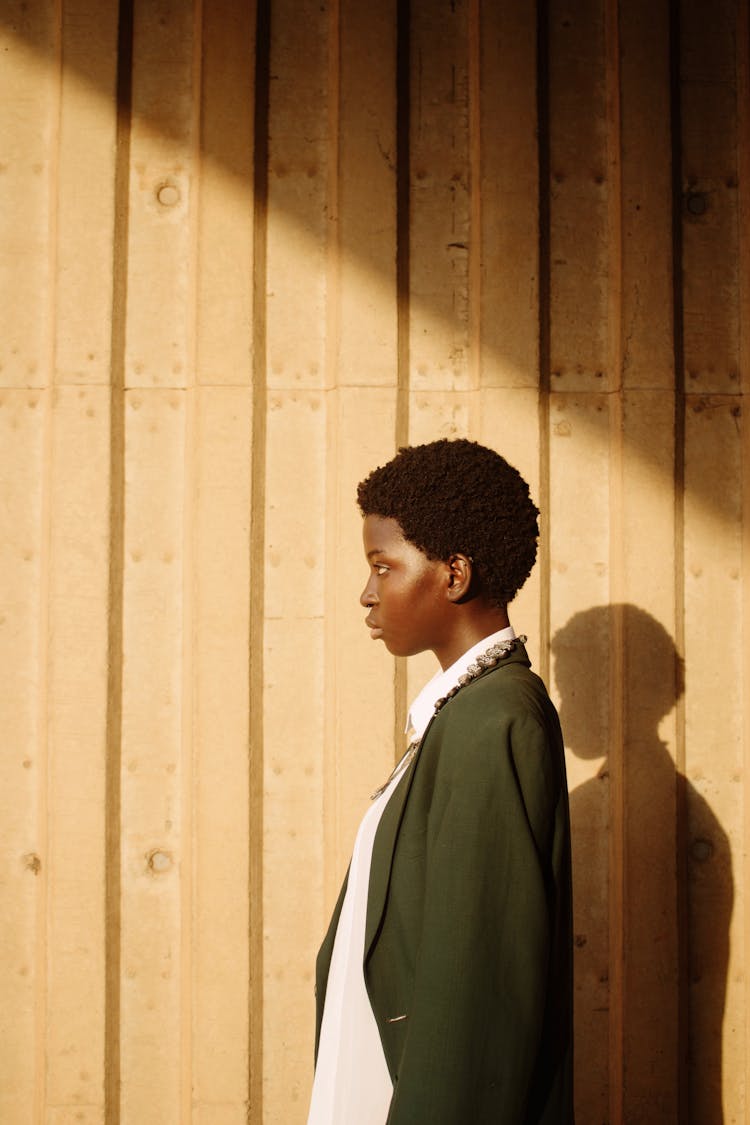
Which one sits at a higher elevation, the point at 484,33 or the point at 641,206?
the point at 484,33

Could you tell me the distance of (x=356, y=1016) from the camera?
1.66 m

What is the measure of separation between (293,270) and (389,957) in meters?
2.02

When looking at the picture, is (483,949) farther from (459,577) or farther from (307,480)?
(307,480)

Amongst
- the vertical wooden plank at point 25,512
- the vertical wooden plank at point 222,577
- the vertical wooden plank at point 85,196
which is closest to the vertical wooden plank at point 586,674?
the vertical wooden plank at point 222,577

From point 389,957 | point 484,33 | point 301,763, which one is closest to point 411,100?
point 484,33

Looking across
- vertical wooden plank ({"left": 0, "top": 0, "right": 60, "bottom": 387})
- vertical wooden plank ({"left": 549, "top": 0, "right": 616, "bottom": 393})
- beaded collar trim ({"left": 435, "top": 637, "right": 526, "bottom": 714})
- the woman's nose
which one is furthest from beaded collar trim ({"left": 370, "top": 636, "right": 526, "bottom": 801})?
vertical wooden plank ({"left": 0, "top": 0, "right": 60, "bottom": 387})

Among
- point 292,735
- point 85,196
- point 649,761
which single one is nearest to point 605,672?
point 649,761

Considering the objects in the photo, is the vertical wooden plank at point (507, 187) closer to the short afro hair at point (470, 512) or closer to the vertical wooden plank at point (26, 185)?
the short afro hair at point (470, 512)

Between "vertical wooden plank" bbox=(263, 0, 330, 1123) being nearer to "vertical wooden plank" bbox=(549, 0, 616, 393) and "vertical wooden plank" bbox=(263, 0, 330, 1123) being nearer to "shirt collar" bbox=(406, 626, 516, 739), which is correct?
"vertical wooden plank" bbox=(549, 0, 616, 393)

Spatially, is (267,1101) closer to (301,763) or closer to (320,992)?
(301,763)

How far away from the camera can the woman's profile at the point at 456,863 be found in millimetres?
1435

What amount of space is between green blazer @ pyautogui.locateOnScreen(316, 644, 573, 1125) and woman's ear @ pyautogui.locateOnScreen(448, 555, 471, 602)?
6.7 inches

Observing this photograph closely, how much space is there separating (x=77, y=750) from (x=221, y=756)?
44 centimetres

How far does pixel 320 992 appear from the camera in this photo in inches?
71.9
